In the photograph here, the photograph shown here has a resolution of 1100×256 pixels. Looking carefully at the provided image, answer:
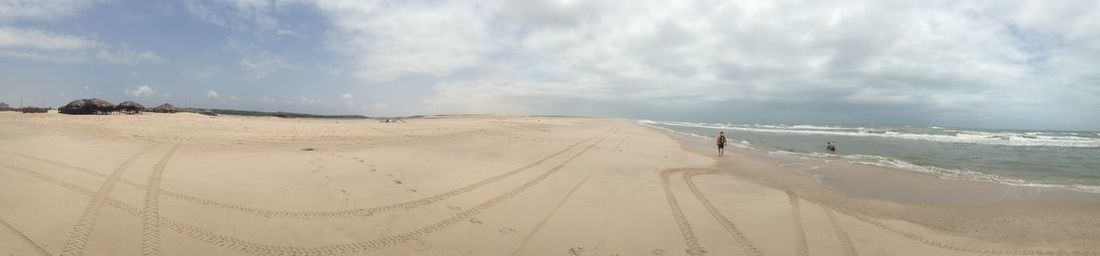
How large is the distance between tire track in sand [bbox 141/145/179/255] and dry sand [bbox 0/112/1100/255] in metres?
0.03

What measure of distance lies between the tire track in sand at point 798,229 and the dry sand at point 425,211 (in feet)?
0.15

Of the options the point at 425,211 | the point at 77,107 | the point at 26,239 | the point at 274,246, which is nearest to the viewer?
the point at 26,239

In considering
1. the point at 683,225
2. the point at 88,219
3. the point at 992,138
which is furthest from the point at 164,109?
the point at 992,138

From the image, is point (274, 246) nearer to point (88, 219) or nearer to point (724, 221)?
point (88, 219)

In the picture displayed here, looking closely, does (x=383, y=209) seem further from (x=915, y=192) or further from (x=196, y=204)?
(x=915, y=192)

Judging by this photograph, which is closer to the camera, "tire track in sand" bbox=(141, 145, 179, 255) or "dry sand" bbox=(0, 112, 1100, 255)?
"tire track in sand" bbox=(141, 145, 179, 255)

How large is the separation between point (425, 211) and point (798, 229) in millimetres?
6136

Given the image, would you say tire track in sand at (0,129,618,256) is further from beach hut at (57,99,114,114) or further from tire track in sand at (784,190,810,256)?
beach hut at (57,99,114,114)

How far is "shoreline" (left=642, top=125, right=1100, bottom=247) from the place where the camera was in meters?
8.00

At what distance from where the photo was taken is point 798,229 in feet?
24.8

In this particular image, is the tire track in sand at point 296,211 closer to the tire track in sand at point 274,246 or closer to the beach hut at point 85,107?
the tire track in sand at point 274,246

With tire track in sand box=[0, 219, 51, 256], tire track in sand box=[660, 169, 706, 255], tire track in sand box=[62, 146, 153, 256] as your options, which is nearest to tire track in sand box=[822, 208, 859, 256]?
tire track in sand box=[660, 169, 706, 255]

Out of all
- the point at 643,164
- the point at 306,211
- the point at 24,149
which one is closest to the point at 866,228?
the point at 643,164

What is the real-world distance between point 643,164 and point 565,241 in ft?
28.5
